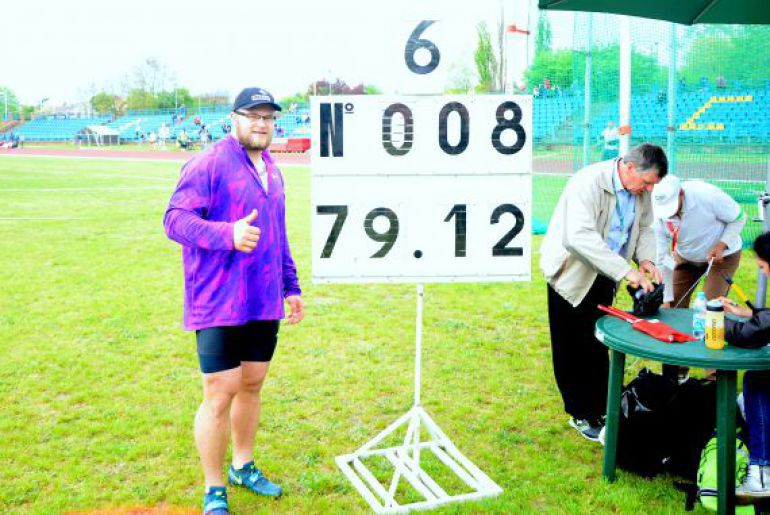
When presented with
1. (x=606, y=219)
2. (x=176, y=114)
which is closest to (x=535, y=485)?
(x=606, y=219)

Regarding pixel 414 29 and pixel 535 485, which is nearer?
pixel 414 29

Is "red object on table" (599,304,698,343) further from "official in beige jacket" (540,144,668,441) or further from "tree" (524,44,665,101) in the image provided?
"tree" (524,44,665,101)

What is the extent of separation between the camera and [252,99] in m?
3.33

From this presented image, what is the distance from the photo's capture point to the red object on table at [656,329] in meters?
3.64

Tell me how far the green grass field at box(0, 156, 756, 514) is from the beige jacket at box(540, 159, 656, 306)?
1078 mm

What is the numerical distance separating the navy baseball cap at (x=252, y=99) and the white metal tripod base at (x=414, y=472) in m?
1.85

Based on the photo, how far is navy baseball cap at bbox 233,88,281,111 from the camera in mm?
3322

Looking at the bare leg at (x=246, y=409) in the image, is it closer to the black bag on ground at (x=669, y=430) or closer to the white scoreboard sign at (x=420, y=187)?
the white scoreboard sign at (x=420, y=187)

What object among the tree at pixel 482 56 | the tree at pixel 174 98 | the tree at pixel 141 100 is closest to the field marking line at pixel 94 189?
the tree at pixel 482 56

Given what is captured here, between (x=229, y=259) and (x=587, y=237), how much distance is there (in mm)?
2062

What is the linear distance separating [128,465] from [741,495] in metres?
3.36

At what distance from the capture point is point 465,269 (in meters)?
3.69

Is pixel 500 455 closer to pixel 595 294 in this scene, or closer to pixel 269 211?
pixel 595 294

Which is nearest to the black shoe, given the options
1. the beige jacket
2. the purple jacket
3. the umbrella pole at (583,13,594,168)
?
the beige jacket
